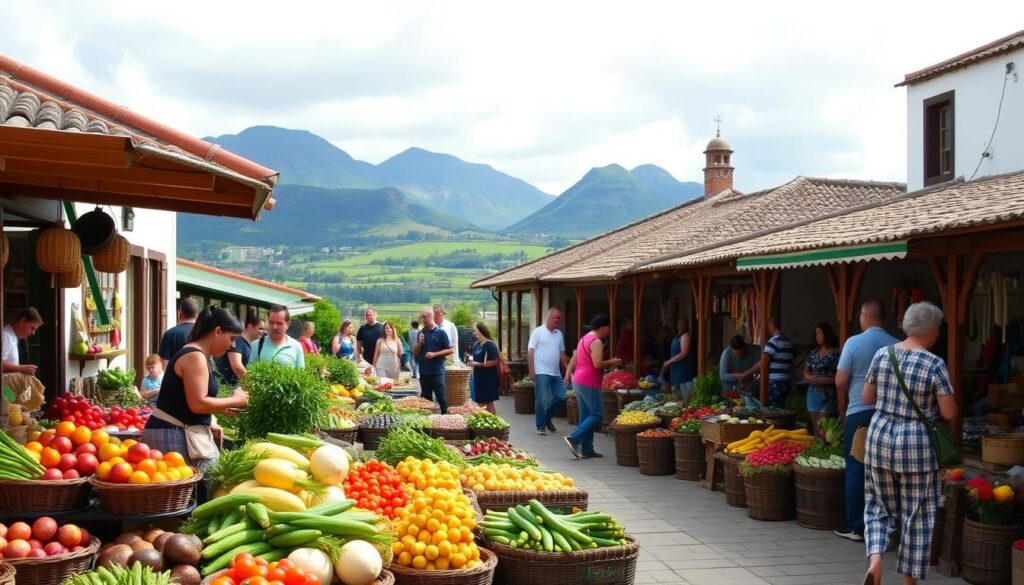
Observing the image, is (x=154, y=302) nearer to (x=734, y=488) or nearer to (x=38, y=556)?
(x=734, y=488)

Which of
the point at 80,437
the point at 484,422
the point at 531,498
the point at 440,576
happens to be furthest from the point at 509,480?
the point at 484,422

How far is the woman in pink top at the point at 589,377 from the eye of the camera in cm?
1275

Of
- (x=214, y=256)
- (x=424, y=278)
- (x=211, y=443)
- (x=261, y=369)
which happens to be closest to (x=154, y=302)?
(x=261, y=369)

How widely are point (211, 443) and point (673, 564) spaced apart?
366 centimetres

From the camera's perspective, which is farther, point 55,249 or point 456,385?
point 456,385

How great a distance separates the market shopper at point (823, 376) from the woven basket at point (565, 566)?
19.2ft

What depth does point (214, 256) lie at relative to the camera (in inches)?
4975

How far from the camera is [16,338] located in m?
8.44

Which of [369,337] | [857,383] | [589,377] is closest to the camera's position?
[857,383]

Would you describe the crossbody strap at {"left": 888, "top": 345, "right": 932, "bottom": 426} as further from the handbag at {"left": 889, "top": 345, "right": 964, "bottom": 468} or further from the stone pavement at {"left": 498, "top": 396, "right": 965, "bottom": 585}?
the stone pavement at {"left": 498, "top": 396, "right": 965, "bottom": 585}

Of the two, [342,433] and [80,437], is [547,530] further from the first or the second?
[342,433]

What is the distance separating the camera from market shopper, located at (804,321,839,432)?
10969mm

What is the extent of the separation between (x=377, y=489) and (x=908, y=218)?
6196mm

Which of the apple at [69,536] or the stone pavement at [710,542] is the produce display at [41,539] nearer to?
the apple at [69,536]
